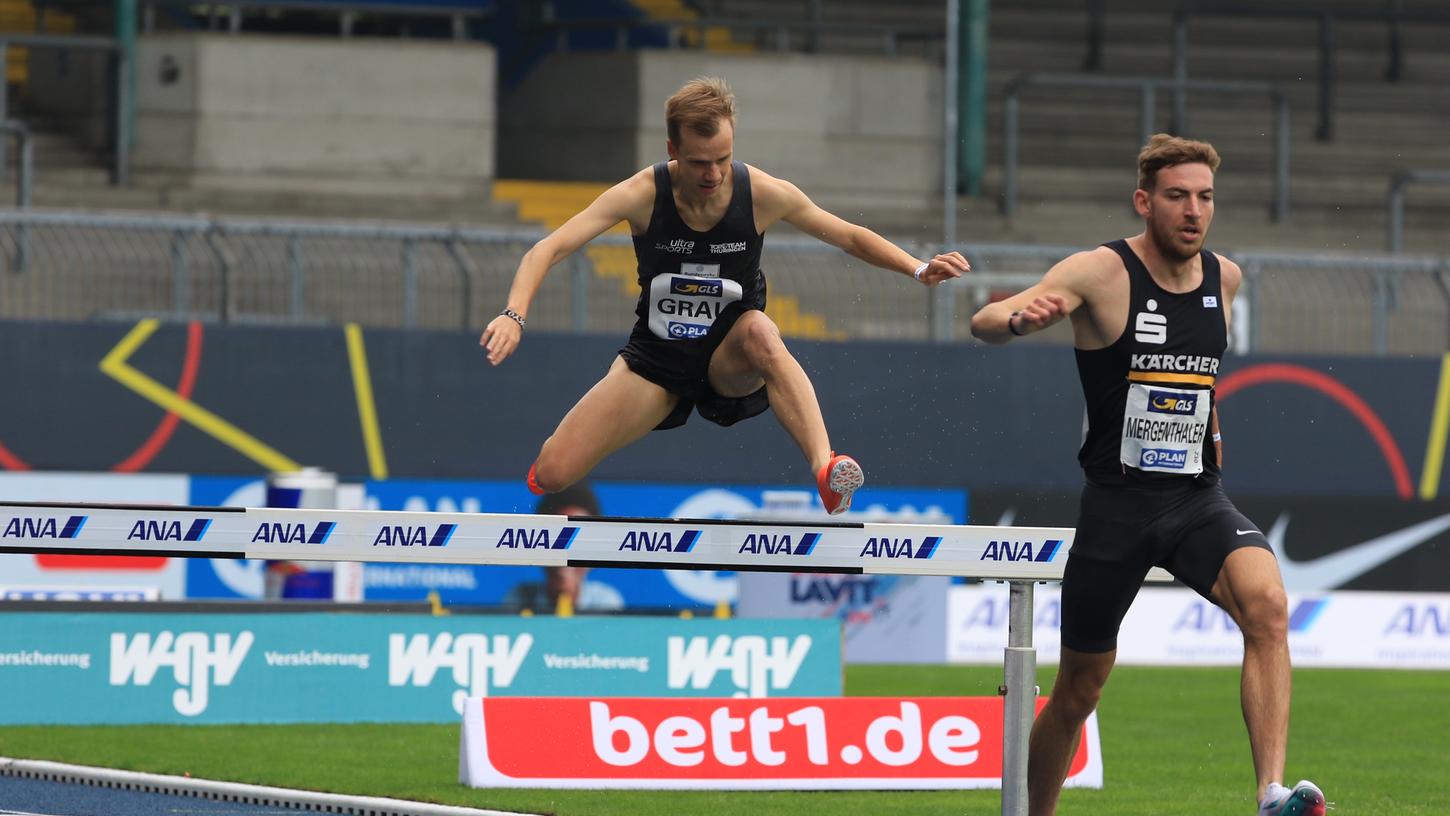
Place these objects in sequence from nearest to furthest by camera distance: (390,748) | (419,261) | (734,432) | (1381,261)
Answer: (390,748) → (734,432) → (419,261) → (1381,261)

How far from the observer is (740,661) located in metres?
13.1

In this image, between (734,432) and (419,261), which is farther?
(419,261)

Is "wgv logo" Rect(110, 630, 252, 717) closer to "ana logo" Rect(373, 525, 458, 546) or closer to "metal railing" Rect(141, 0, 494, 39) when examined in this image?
"ana logo" Rect(373, 525, 458, 546)

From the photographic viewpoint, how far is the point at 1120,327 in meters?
7.36

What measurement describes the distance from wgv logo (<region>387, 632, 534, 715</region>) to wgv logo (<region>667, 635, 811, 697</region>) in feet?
2.65

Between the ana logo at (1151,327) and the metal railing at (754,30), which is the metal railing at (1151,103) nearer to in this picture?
the metal railing at (754,30)

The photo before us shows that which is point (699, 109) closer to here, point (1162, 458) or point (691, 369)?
point (691, 369)

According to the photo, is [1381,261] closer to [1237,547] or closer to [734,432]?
[734,432]

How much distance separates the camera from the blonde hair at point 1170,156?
7312mm

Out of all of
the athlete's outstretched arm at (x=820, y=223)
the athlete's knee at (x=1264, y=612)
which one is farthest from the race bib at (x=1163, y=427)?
the athlete's outstretched arm at (x=820, y=223)

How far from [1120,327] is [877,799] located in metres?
3.48

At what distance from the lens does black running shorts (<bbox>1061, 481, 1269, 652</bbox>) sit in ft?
24.1

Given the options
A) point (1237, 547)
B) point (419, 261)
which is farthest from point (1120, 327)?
point (419, 261)

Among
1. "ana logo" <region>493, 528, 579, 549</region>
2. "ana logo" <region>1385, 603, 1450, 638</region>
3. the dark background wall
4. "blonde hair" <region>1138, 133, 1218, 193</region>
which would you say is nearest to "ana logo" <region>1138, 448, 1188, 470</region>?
"blonde hair" <region>1138, 133, 1218, 193</region>
